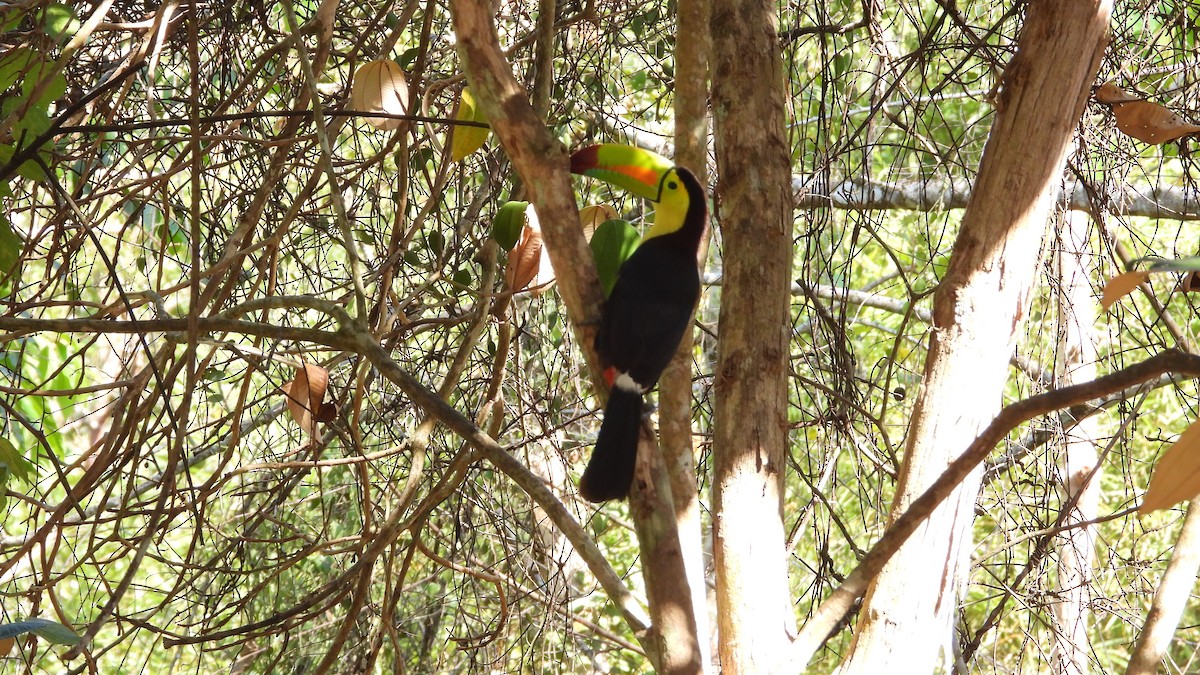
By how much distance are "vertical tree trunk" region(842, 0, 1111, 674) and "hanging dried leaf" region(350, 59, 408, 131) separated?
1.19 meters

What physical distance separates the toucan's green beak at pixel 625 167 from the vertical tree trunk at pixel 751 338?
0.30 m

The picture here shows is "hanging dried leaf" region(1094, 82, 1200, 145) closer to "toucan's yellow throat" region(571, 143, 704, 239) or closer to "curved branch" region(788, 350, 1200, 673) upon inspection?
"curved branch" region(788, 350, 1200, 673)

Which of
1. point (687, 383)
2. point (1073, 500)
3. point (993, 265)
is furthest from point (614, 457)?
point (1073, 500)

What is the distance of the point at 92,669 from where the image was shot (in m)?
1.95

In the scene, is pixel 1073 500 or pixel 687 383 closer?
pixel 687 383

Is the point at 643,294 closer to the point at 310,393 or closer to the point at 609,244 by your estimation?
the point at 609,244

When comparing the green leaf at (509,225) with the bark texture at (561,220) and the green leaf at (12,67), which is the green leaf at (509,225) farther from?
the green leaf at (12,67)

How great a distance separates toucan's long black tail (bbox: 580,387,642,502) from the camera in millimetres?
1966

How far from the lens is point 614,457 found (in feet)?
6.55

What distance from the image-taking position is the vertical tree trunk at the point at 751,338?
1985 millimetres

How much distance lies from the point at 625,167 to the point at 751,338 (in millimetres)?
682

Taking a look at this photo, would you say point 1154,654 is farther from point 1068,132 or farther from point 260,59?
point 260,59

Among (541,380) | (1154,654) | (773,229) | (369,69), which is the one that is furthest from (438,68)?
(1154,654)

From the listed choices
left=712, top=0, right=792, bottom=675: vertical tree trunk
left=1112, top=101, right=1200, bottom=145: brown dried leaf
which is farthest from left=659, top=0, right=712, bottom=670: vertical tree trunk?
left=1112, top=101, right=1200, bottom=145: brown dried leaf
